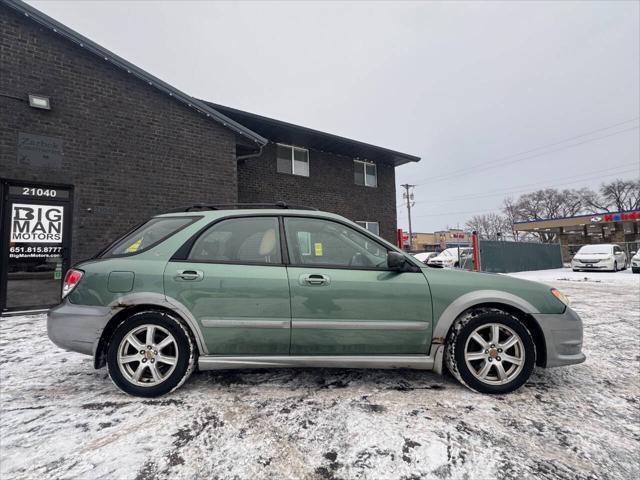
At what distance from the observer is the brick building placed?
5.77m

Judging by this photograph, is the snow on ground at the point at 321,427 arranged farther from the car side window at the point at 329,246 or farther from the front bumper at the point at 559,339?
the car side window at the point at 329,246

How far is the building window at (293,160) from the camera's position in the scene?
1130 cm

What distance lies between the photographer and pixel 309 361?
8.30 ft

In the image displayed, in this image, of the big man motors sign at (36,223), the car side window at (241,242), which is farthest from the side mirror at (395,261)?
the big man motors sign at (36,223)

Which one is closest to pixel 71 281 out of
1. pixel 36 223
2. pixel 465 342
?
pixel 465 342

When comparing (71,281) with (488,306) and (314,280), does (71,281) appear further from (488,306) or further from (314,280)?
(488,306)

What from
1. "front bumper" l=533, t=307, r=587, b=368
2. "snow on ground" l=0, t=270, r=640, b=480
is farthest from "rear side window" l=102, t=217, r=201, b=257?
"front bumper" l=533, t=307, r=587, b=368

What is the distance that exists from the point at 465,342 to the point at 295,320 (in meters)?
1.46

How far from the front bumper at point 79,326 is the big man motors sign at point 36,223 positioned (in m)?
4.66

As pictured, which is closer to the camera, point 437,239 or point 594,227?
point 594,227

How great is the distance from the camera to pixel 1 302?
5.59 meters

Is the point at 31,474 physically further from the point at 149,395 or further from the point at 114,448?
the point at 149,395

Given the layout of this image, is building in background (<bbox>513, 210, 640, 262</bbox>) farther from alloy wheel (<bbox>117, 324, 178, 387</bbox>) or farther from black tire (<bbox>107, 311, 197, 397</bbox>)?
alloy wheel (<bbox>117, 324, 178, 387</bbox>)

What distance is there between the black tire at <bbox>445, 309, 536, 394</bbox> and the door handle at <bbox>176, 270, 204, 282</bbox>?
2211 mm
